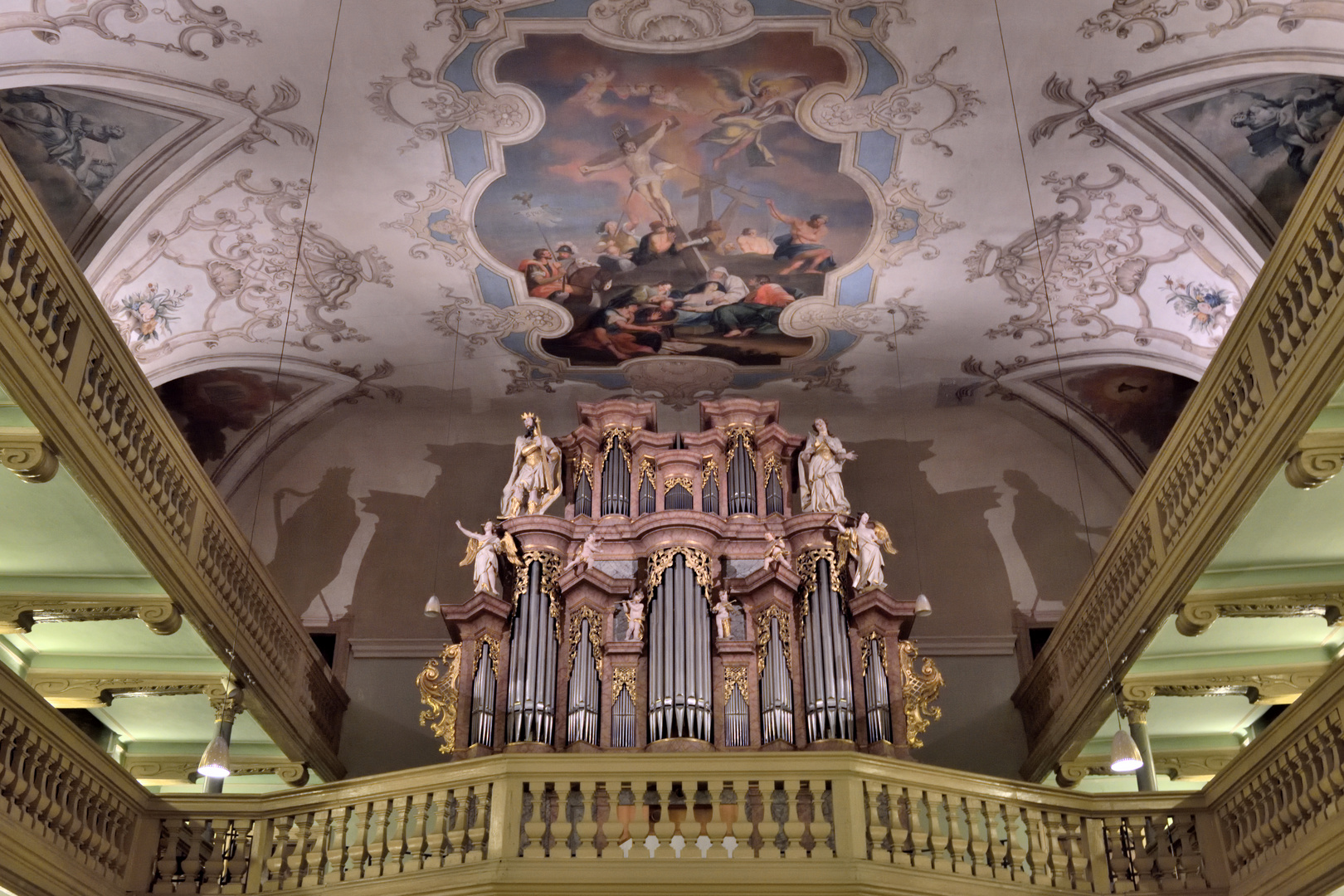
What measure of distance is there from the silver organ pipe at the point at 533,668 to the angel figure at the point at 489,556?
0.31m

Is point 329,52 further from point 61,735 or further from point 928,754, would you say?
point 928,754

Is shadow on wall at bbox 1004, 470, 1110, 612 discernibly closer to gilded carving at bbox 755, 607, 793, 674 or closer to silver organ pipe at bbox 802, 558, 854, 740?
silver organ pipe at bbox 802, 558, 854, 740

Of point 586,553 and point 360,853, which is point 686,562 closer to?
point 586,553

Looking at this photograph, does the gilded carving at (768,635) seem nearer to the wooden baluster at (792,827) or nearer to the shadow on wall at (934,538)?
the shadow on wall at (934,538)

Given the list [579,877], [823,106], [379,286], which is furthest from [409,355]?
[579,877]

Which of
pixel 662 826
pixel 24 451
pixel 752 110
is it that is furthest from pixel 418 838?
pixel 752 110

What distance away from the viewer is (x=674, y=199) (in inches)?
550

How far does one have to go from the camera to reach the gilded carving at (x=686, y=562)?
13.8 m

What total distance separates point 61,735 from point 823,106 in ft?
26.9

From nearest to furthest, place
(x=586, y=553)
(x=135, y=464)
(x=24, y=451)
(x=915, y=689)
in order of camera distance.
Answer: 1. (x=24, y=451)
2. (x=135, y=464)
3. (x=915, y=689)
4. (x=586, y=553)

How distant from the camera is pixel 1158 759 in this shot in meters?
15.2

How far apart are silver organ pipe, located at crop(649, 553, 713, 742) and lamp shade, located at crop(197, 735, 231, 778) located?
397 cm

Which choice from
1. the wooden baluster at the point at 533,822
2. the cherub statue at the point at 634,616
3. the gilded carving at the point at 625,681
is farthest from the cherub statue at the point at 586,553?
the wooden baluster at the point at 533,822

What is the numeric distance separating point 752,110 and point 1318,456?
609 cm
